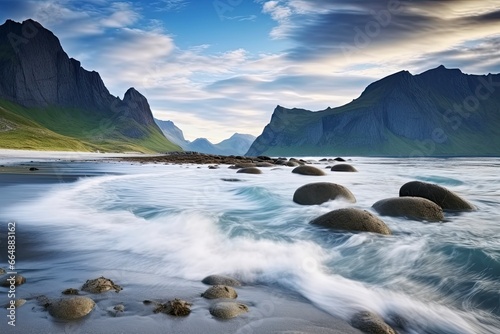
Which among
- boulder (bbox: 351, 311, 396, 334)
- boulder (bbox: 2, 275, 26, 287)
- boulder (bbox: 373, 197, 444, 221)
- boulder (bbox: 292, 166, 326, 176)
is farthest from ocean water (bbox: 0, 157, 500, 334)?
boulder (bbox: 292, 166, 326, 176)

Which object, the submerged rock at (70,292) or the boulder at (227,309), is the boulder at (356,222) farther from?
the submerged rock at (70,292)

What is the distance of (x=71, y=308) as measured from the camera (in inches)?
217

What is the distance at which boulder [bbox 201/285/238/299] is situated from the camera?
6.41 metres

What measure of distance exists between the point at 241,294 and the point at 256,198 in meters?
14.2

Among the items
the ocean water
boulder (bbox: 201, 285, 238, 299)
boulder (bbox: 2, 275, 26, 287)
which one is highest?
boulder (bbox: 2, 275, 26, 287)

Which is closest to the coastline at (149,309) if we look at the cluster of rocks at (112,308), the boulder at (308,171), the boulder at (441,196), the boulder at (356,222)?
the cluster of rocks at (112,308)

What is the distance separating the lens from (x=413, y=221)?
42.5 feet

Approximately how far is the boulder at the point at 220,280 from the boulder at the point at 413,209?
8777 millimetres

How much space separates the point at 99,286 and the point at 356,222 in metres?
7.59

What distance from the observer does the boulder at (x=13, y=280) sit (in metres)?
6.61

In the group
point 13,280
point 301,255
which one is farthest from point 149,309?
point 301,255

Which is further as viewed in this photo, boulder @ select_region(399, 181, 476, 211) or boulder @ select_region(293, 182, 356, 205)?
boulder @ select_region(293, 182, 356, 205)

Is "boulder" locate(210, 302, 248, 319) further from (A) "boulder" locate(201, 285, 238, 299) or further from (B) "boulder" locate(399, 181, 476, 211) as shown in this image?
(B) "boulder" locate(399, 181, 476, 211)

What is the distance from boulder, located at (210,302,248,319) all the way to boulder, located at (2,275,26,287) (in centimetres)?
368
